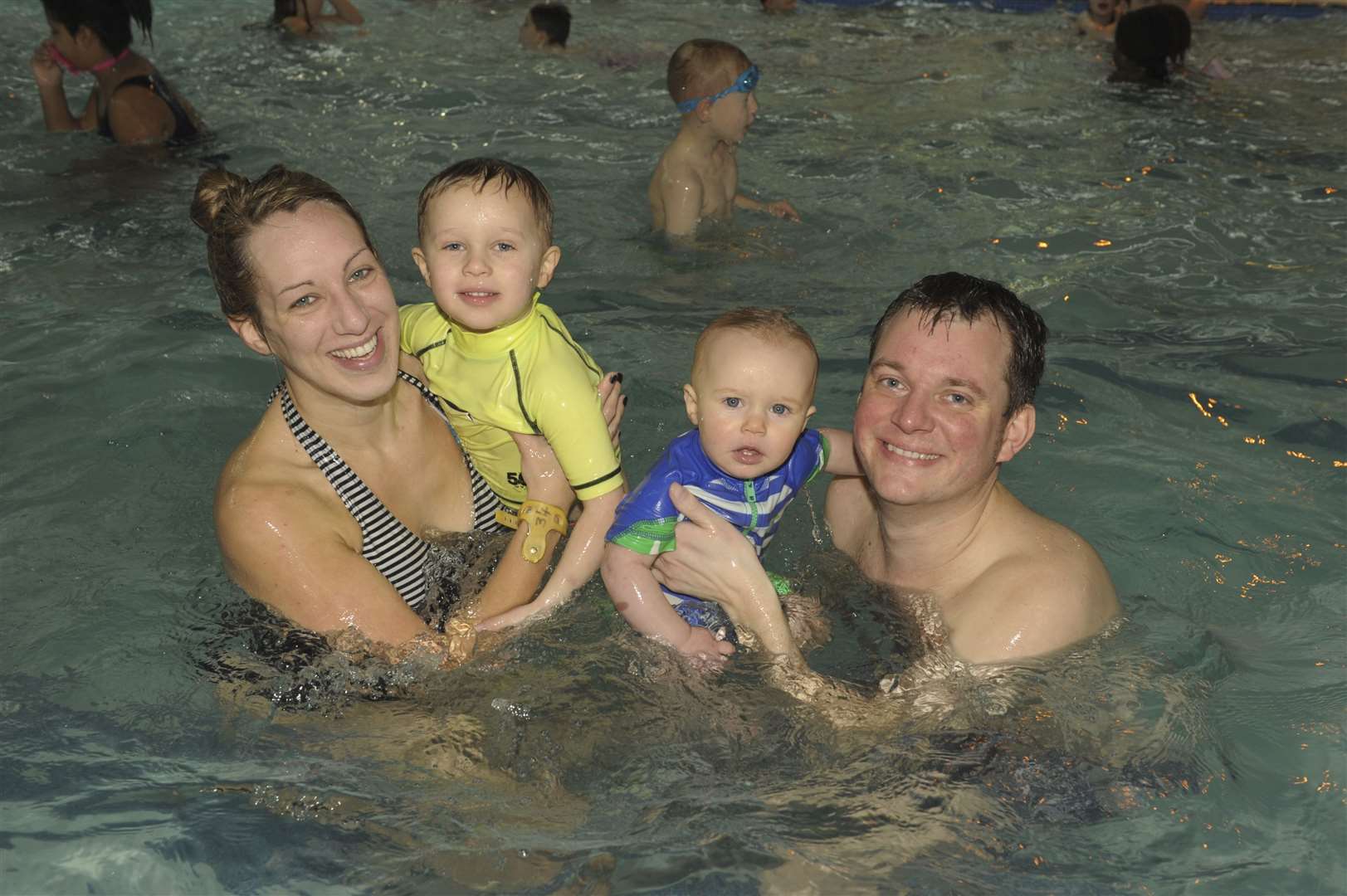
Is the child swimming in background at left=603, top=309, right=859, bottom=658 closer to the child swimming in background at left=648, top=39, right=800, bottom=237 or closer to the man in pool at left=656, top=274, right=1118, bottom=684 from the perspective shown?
the man in pool at left=656, top=274, right=1118, bottom=684

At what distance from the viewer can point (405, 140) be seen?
9750 mm

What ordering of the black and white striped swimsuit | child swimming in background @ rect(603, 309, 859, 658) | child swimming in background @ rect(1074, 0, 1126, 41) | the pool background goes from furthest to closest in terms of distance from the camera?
child swimming in background @ rect(1074, 0, 1126, 41) → the black and white striped swimsuit → child swimming in background @ rect(603, 309, 859, 658) → the pool background

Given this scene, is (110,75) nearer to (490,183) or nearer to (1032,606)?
(490,183)

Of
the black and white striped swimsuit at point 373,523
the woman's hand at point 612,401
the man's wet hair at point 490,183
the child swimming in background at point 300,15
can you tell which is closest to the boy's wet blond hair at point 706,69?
the man's wet hair at point 490,183

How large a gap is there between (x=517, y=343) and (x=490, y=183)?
0.48 meters

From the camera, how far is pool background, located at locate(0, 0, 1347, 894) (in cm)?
334

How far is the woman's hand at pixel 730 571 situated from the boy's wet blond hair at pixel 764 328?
41 centimetres

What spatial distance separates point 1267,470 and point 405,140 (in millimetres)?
6765

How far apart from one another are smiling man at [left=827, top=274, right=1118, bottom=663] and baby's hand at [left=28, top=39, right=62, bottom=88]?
23.5 feet

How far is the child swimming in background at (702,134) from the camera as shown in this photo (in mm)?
7344

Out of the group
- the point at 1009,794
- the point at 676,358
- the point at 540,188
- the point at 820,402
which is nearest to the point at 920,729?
the point at 1009,794

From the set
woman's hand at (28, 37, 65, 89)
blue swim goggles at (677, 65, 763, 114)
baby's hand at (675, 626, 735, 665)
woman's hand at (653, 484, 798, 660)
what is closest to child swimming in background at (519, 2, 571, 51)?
woman's hand at (28, 37, 65, 89)

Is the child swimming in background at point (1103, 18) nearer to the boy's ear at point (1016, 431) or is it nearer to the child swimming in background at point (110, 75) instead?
the child swimming in background at point (110, 75)

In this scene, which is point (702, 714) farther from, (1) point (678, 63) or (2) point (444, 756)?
(1) point (678, 63)
